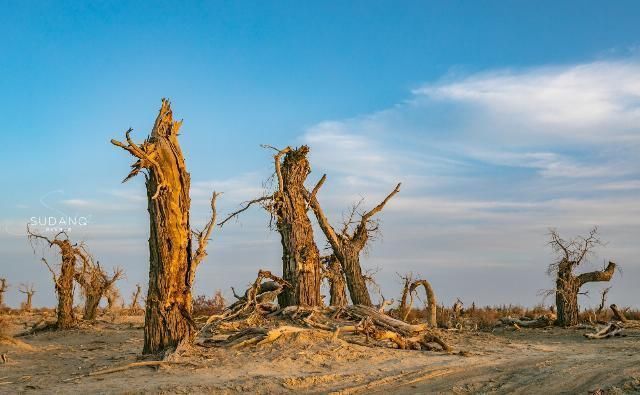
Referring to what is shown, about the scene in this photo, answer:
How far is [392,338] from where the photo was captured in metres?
15.4

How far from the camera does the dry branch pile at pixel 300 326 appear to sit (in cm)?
1448

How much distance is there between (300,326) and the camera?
15.5m

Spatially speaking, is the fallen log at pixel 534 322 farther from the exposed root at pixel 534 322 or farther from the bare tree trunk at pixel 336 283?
the bare tree trunk at pixel 336 283

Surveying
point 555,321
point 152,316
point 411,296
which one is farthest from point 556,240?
point 152,316

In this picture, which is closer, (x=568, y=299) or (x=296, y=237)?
(x=296, y=237)

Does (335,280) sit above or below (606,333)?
above

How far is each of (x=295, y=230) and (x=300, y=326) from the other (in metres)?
3.71

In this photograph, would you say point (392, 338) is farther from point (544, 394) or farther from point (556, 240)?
point (556, 240)

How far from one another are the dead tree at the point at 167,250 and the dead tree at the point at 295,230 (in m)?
4.85

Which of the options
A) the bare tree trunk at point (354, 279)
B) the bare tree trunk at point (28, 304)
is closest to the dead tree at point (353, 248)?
the bare tree trunk at point (354, 279)

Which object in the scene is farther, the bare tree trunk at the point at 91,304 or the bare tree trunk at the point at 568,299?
the bare tree trunk at the point at 91,304

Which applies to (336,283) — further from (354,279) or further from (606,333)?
(606,333)

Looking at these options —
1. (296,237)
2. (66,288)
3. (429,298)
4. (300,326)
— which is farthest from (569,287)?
(66,288)

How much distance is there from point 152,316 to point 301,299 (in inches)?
213
